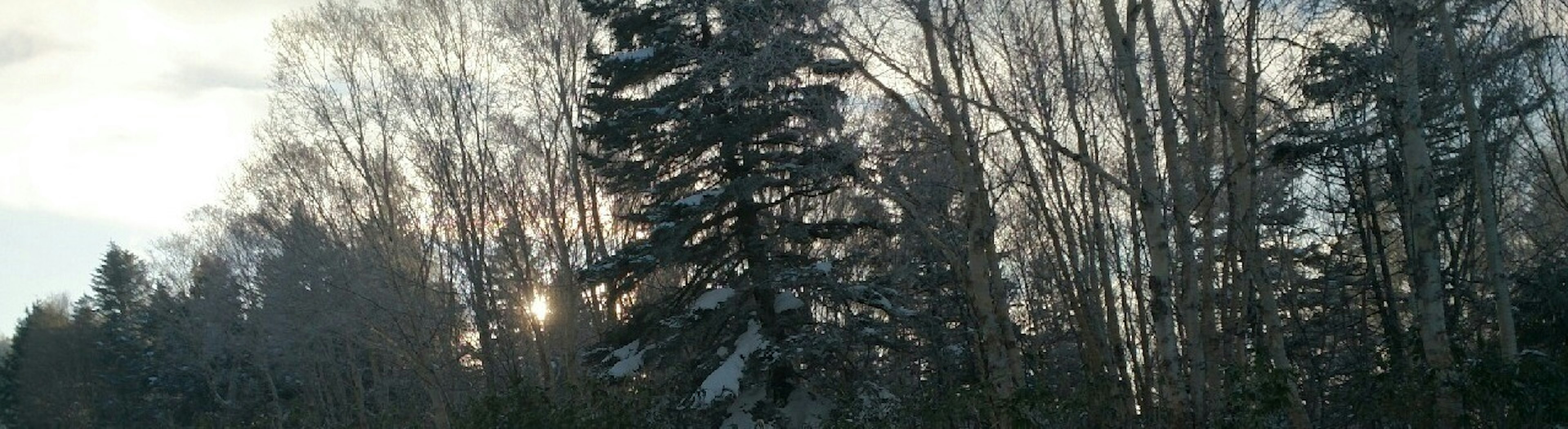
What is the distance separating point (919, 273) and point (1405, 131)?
1221 cm

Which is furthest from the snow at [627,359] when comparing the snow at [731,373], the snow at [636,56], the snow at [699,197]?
the snow at [636,56]

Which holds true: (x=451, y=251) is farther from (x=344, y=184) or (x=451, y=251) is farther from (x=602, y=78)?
(x=602, y=78)

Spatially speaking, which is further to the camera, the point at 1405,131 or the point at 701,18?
the point at 701,18

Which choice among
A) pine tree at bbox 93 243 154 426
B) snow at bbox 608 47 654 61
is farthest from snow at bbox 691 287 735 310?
pine tree at bbox 93 243 154 426

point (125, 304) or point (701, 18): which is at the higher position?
point (125, 304)

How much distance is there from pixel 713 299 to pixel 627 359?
4.55 feet

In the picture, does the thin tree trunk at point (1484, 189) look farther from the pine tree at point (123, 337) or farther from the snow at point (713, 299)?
the pine tree at point (123, 337)

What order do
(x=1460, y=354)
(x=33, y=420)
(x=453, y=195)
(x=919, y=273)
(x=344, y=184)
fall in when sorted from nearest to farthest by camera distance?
1. (x=1460, y=354)
2. (x=919, y=273)
3. (x=453, y=195)
4. (x=344, y=184)
5. (x=33, y=420)

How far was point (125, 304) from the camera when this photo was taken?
179 feet

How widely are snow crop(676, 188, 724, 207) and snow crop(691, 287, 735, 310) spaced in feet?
3.87

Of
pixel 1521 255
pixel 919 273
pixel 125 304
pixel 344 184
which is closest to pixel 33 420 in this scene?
pixel 125 304

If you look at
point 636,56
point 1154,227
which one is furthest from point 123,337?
→ point 1154,227

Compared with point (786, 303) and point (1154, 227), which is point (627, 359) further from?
point (1154, 227)

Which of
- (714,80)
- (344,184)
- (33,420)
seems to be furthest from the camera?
(33,420)
